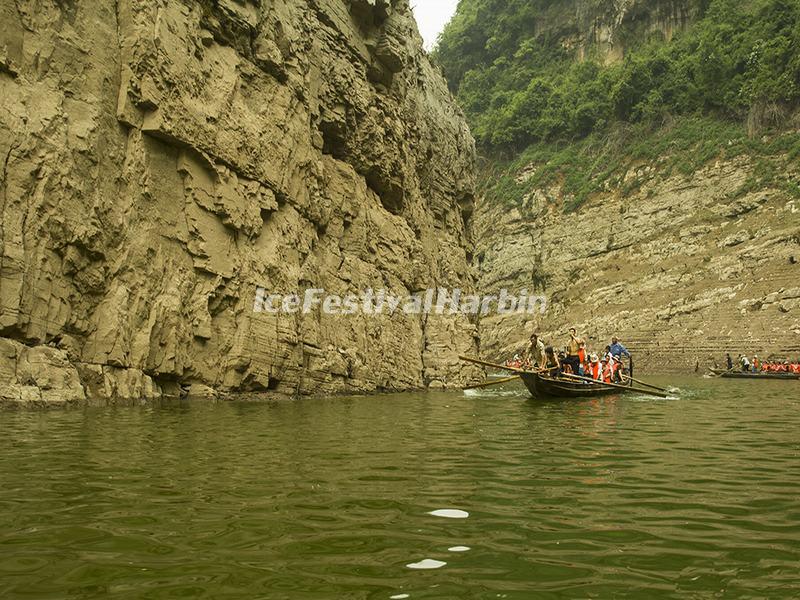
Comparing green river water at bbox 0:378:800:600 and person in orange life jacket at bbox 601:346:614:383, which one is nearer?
green river water at bbox 0:378:800:600

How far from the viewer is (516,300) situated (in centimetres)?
5797

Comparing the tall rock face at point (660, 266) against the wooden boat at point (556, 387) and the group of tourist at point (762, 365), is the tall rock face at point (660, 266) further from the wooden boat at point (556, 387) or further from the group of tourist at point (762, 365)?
the wooden boat at point (556, 387)

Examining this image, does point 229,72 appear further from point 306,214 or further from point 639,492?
point 639,492

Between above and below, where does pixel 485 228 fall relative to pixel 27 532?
above

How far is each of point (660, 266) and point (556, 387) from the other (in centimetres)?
3457

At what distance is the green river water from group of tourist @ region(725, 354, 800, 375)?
93.3 ft

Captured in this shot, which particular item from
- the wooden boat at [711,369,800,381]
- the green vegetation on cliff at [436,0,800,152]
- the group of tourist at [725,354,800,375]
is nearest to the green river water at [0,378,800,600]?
the wooden boat at [711,369,800,381]

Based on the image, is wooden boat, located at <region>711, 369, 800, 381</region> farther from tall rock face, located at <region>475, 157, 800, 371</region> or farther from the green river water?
the green river water

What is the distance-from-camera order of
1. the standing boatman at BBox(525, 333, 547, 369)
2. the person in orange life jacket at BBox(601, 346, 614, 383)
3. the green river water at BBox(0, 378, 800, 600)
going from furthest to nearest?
the person in orange life jacket at BBox(601, 346, 614, 383) < the standing boatman at BBox(525, 333, 547, 369) < the green river water at BBox(0, 378, 800, 600)

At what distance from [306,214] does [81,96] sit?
8196 mm

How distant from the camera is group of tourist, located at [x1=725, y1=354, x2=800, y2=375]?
113 feet

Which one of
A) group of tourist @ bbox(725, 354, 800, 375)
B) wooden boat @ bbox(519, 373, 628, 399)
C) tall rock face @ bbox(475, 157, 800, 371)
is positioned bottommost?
wooden boat @ bbox(519, 373, 628, 399)

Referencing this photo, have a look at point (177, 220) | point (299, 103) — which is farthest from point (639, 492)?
point (299, 103)

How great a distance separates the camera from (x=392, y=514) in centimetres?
486
